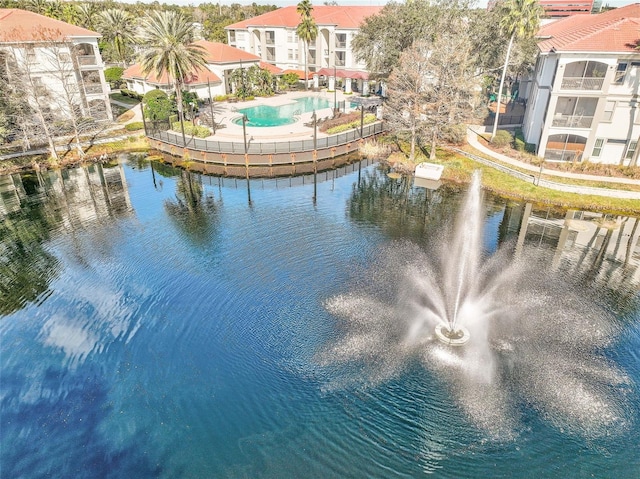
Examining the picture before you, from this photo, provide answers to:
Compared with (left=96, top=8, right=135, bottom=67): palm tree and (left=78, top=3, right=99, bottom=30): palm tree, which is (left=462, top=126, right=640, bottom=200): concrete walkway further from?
(left=78, top=3, right=99, bottom=30): palm tree

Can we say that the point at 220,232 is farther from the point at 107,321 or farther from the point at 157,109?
the point at 157,109

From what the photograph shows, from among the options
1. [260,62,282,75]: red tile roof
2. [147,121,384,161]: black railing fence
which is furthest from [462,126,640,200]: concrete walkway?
[260,62,282,75]: red tile roof

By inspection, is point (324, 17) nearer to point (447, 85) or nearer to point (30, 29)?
point (447, 85)

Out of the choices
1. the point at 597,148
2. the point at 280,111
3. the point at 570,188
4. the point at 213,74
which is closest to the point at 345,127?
the point at 280,111

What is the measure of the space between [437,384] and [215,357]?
10676mm

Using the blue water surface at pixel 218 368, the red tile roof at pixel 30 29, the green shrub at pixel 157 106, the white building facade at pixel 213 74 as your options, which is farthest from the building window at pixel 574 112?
the red tile roof at pixel 30 29

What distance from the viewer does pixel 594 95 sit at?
39750 millimetres

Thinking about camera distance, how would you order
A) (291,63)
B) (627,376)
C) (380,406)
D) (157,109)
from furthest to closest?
(291,63), (157,109), (627,376), (380,406)

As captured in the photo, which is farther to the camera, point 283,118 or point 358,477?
point 283,118

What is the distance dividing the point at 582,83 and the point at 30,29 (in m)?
60.7

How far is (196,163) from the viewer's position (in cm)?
4750

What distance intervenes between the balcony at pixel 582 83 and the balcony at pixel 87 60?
184ft

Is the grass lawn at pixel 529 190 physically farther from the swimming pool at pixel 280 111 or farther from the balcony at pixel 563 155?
the swimming pool at pixel 280 111

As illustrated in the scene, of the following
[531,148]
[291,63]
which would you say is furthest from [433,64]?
[291,63]
